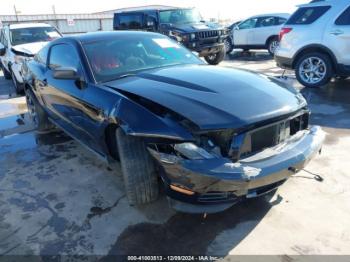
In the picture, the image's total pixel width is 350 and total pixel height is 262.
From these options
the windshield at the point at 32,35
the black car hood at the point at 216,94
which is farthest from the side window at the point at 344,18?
the windshield at the point at 32,35

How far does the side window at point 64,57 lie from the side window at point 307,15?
204 inches

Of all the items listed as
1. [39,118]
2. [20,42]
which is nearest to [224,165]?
[39,118]

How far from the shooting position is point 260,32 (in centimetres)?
1430

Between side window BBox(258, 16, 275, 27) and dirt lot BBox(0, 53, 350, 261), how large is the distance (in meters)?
10.9

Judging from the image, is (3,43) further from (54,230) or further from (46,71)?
(54,230)

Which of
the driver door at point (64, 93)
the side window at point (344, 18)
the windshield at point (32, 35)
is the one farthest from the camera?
the windshield at point (32, 35)

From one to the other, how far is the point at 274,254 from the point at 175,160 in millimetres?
1028

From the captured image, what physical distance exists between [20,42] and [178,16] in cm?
527

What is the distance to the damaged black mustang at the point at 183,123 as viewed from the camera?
2.59 meters

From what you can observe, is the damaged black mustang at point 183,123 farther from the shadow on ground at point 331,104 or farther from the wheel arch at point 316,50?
the wheel arch at point 316,50

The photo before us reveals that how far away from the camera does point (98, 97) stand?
3410mm

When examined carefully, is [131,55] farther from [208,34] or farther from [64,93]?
[208,34]

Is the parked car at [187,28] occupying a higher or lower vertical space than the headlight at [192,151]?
higher

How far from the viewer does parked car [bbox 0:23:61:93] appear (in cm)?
865
